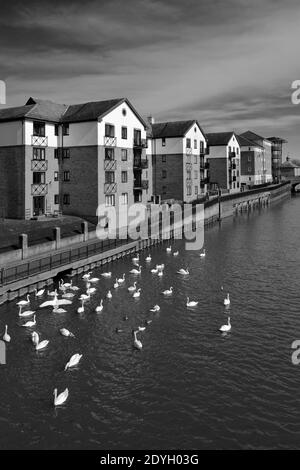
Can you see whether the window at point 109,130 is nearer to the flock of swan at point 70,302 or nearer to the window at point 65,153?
the window at point 65,153

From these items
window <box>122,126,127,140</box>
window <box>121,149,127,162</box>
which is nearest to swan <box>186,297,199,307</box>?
window <box>121,149,127,162</box>

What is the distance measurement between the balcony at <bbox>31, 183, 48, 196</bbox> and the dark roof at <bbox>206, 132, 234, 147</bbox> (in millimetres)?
66494

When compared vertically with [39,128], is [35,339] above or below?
below

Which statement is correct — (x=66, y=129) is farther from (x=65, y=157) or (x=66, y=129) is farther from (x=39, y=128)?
(x=39, y=128)

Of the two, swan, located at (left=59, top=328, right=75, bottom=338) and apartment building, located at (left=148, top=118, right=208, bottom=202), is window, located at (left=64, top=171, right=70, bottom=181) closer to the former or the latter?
apartment building, located at (left=148, top=118, right=208, bottom=202)

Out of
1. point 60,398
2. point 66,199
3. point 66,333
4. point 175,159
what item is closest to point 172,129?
point 175,159

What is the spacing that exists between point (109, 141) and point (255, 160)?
312 ft

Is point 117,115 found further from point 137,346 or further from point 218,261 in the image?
point 137,346

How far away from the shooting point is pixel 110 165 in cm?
6234

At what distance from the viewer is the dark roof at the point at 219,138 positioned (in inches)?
4537

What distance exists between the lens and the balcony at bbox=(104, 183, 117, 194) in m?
61.8

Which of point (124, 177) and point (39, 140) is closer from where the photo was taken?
point (39, 140)

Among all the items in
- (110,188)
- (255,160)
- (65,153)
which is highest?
(255,160)

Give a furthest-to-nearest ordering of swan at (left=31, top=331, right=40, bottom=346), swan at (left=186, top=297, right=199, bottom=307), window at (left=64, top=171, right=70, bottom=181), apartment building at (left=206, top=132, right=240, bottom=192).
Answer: apartment building at (left=206, top=132, right=240, bottom=192), window at (left=64, top=171, right=70, bottom=181), swan at (left=186, top=297, right=199, bottom=307), swan at (left=31, top=331, right=40, bottom=346)
